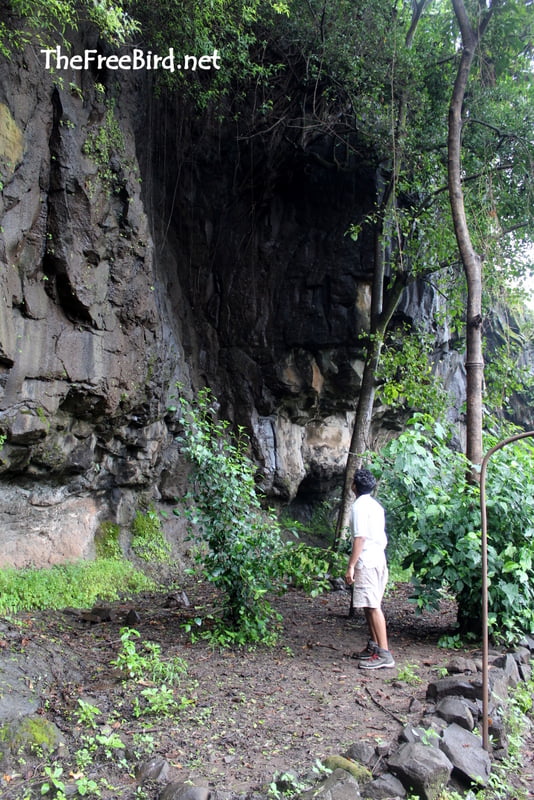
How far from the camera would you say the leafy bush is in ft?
17.9

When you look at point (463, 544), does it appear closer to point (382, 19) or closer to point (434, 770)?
point (434, 770)

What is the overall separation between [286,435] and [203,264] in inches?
159

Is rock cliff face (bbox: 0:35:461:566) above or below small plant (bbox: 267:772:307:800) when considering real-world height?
above

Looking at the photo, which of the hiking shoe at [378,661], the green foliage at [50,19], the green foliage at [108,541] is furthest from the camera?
the green foliage at [108,541]

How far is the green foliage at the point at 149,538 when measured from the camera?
917 cm

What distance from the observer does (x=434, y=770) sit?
3.16 meters

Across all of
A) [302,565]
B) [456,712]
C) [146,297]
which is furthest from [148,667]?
[146,297]

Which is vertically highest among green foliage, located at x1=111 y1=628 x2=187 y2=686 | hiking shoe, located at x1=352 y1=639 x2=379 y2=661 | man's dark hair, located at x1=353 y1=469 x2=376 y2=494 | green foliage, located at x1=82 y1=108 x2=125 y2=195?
green foliage, located at x1=82 y1=108 x2=125 y2=195

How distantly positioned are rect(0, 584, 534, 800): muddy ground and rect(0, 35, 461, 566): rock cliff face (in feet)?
8.02

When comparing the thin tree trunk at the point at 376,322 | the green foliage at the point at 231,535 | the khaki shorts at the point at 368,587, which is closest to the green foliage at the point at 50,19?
the green foliage at the point at 231,535

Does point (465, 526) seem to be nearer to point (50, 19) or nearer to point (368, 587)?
point (368, 587)

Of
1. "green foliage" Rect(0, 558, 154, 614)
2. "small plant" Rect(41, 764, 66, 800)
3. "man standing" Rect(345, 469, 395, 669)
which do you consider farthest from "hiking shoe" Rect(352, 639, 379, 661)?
"green foliage" Rect(0, 558, 154, 614)

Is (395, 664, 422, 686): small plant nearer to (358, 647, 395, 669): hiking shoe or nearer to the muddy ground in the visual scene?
the muddy ground

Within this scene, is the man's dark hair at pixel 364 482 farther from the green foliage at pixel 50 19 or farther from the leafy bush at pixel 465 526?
the green foliage at pixel 50 19
